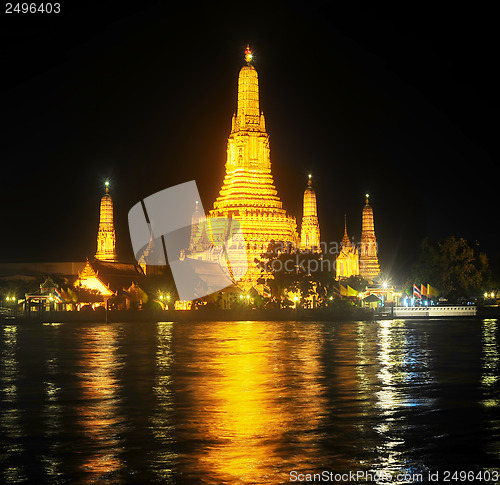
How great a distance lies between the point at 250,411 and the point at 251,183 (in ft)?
203

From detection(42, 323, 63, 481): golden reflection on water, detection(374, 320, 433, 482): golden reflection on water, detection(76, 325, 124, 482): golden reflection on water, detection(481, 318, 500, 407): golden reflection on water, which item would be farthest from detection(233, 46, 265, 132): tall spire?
detection(42, 323, 63, 481): golden reflection on water

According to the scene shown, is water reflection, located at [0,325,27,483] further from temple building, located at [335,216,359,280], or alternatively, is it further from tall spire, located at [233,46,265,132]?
temple building, located at [335,216,359,280]

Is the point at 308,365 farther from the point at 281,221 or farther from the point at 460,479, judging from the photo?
the point at 281,221

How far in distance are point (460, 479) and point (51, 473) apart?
18.5ft

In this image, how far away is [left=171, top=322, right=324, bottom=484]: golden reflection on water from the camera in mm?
Result: 14172

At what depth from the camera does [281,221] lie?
79.7 m

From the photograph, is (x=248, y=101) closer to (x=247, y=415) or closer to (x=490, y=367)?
(x=490, y=367)

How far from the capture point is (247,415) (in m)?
18.4

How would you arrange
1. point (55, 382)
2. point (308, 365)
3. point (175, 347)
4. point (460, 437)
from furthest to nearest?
point (175, 347) → point (308, 365) → point (55, 382) → point (460, 437)

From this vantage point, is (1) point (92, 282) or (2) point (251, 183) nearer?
(1) point (92, 282)

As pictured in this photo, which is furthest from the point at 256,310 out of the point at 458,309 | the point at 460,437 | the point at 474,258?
the point at 460,437

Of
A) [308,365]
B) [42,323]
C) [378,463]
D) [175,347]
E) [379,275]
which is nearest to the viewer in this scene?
[378,463]

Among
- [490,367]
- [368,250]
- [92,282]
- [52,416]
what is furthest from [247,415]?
[368,250]

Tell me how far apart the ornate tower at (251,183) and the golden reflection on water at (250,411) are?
4369cm
